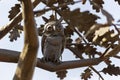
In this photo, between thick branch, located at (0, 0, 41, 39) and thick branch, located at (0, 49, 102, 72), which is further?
thick branch, located at (0, 0, 41, 39)

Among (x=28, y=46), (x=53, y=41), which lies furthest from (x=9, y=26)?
(x=28, y=46)

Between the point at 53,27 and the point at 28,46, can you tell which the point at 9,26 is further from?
the point at 28,46

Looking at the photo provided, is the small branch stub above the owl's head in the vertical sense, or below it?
below

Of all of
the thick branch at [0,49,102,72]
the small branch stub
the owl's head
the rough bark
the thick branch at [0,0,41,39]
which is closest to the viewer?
the rough bark

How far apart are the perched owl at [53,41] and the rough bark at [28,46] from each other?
27.3 inches

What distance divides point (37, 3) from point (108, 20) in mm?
2414

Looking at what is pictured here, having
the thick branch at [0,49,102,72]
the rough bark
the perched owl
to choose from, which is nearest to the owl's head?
the perched owl

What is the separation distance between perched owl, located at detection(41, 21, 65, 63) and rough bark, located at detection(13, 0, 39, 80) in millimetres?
694

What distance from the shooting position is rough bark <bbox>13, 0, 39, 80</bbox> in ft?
7.70

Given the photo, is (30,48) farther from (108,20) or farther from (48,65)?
(108,20)

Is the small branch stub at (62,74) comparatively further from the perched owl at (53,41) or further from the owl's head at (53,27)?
the owl's head at (53,27)

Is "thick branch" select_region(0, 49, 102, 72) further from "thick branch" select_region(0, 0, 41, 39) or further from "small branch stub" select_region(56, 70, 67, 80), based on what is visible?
"small branch stub" select_region(56, 70, 67, 80)

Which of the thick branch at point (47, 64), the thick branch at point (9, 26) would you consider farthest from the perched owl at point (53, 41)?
the thick branch at point (9, 26)

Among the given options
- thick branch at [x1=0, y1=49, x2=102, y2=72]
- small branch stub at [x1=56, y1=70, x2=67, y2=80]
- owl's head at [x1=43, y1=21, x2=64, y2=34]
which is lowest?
small branch stub at [x1=56, y1=70, x2=67, y2=80]
